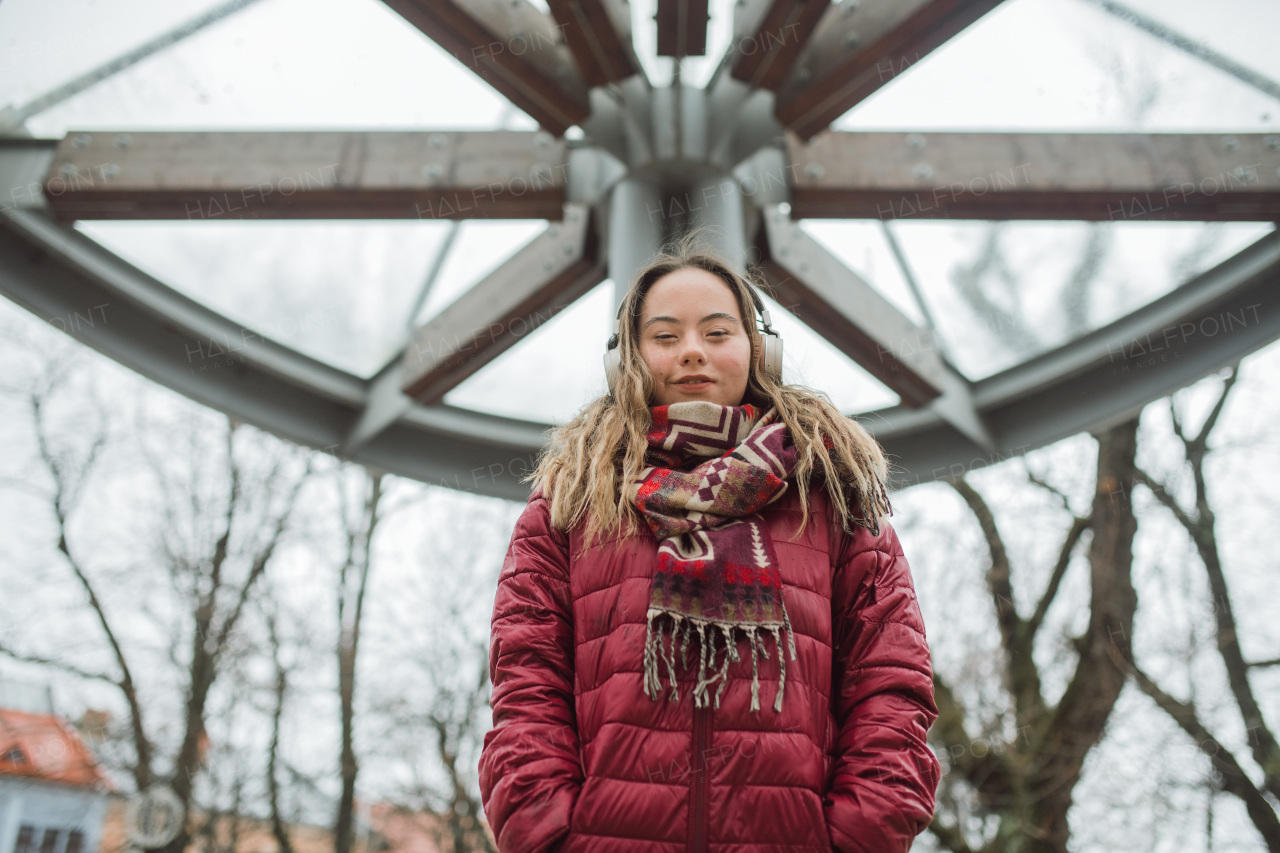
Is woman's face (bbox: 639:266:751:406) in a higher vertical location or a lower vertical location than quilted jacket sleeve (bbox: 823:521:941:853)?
higher

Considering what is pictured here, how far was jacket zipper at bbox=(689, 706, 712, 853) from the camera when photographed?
1.76m

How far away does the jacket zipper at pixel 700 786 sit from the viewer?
5.77 ft

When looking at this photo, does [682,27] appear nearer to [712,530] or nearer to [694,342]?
[694,342]

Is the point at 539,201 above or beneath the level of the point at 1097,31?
beneath

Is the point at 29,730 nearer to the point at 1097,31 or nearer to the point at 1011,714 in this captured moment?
the point at 1011,714

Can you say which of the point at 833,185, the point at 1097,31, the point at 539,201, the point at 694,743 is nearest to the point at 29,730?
the point at 539,201

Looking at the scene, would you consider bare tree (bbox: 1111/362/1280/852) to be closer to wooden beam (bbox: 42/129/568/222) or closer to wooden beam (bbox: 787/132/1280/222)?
wooden beam (bbox: 787/132/1280/222)

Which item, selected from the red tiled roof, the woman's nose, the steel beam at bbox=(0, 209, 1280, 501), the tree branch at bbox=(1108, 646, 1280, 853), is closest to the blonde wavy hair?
the woman's nose

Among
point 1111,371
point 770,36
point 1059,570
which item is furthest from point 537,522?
point 1059,570

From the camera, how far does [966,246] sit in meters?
5.96

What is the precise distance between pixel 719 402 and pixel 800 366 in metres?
0.59

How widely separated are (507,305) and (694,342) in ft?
10.2

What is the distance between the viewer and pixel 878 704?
191 cm

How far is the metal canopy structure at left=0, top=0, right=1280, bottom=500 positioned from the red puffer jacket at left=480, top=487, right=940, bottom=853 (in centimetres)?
265
